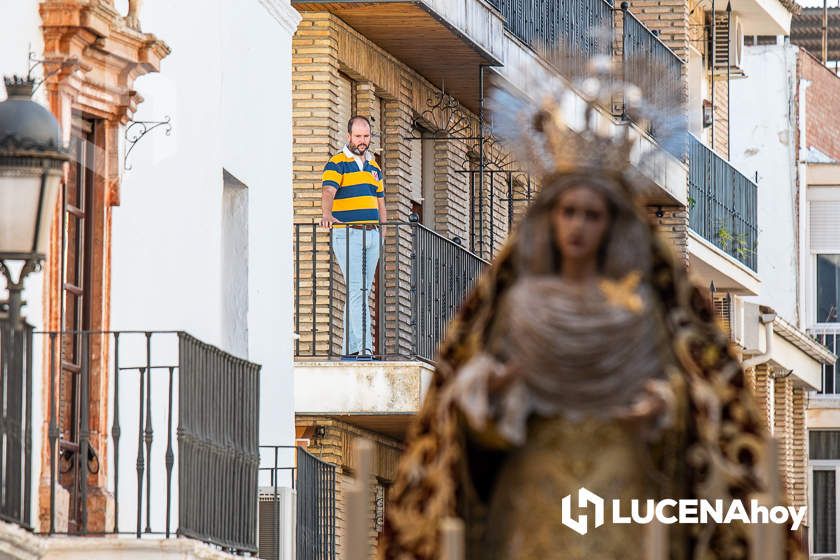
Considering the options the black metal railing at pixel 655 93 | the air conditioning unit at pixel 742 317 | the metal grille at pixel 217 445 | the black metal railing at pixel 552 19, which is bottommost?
the metal grille at pixel 217 445

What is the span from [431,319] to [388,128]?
1876mm

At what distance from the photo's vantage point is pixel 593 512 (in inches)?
326

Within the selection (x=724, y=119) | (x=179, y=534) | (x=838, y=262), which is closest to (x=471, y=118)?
(x=179, y=534)

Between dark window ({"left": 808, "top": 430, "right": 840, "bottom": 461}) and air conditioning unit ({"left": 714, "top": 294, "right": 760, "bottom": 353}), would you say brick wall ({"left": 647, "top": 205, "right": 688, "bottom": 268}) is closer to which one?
air conditioning unit ({"left": 714, "top": 294, "right": 760, "bottom": 353})

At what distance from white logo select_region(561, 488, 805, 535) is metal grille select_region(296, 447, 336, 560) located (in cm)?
1142

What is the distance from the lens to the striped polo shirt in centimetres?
2098

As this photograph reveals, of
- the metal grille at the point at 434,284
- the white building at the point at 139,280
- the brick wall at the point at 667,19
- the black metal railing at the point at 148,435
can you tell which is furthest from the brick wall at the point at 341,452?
the brick wall at the point at 667,19

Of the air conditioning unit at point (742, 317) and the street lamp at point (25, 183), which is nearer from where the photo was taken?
the street lamp at point (25, 183)

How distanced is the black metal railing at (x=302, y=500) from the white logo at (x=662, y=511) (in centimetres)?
1087

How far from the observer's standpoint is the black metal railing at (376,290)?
70.3 feet

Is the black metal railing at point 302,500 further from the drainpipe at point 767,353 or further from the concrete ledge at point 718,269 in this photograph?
the drainpipe at point 767,353

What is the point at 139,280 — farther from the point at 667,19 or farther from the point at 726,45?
the point at 726,45

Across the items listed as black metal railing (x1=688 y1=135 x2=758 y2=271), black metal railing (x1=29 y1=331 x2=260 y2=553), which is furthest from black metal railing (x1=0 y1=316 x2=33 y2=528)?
black metal railing (x1=688 y1=135 x2=758 y2=271)

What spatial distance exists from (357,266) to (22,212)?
382 inches
